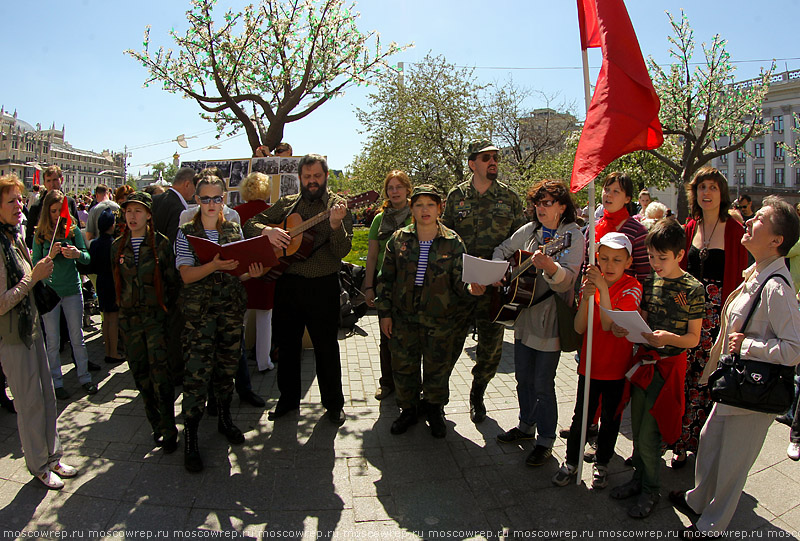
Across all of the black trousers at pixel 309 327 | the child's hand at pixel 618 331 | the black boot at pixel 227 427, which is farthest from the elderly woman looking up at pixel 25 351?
the child's hand at pixel 618 331

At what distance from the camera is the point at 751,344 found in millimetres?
2650

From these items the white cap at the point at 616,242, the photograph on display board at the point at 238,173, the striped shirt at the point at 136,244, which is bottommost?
the white cap at the point at 616,242

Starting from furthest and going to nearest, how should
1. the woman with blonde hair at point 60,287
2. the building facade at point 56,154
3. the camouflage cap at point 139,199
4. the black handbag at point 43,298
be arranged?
the building facade at point 56,154 → the woman with blonde hair at point 60,287 → the camouflage cap at point 139,199 → the black handbag at point 43,298

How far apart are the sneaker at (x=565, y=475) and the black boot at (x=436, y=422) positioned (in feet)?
3.32

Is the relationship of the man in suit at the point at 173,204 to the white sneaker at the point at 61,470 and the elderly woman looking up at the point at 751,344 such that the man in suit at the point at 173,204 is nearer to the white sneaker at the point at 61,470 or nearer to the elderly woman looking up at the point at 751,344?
the white sneaker at the point at 61,470

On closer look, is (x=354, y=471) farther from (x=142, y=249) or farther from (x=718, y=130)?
(x=718, y=130)

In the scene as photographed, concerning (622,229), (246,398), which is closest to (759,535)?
(622,229)

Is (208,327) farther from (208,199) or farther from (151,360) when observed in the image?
(208,199)

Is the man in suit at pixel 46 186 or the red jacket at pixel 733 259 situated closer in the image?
the red jacket at pixel 733 259

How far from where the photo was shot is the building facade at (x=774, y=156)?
194ft

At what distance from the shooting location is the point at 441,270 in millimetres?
4027

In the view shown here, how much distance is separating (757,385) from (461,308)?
2.09m

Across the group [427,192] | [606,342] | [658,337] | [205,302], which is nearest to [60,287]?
[205,302]

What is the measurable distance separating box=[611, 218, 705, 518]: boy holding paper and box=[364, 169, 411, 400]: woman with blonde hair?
250 centimetres
